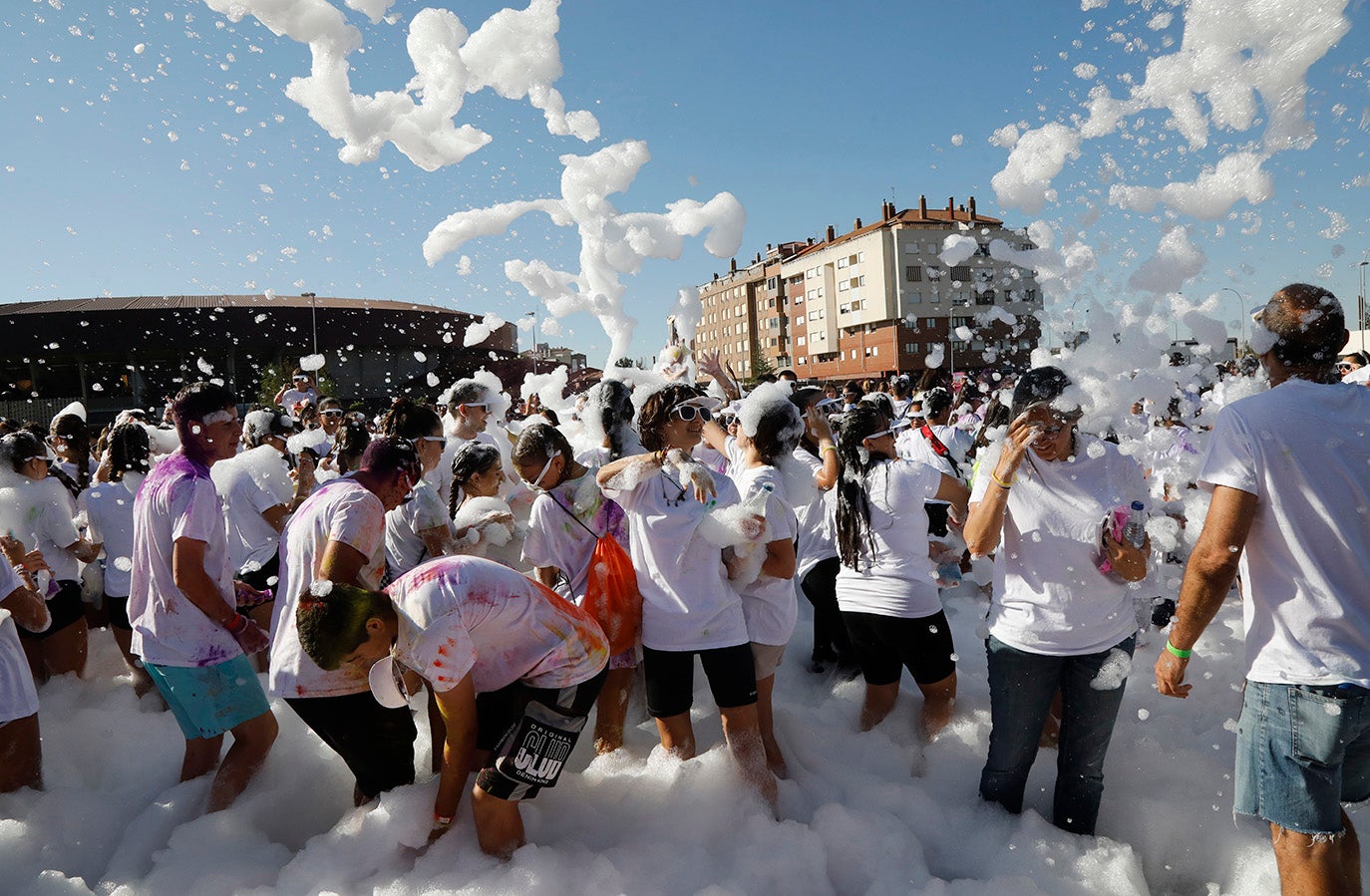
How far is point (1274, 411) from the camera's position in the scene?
81.8 inches

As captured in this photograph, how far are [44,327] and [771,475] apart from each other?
59517mm

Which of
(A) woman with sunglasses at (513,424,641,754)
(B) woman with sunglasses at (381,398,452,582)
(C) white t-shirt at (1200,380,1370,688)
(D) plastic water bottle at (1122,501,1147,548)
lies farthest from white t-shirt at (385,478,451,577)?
(C) white t-shirt at (1200,380,1370,688)

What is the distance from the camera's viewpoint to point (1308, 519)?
6.77ft

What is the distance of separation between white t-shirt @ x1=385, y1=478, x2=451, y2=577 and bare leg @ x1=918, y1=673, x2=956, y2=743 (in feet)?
7.84

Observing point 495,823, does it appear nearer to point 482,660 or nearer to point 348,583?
point 482,660

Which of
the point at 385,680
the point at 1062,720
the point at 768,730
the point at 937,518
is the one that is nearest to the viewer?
the point at 385,680

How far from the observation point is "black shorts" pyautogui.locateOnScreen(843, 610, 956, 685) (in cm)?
348

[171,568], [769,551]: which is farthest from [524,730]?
[171,568]

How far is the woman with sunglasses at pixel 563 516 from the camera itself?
127 inches

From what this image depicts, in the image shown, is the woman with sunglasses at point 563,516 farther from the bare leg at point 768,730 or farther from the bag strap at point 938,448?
the bag strap at point 938,448

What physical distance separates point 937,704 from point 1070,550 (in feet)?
4.22

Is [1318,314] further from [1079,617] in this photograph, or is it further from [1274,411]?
[1079,617]

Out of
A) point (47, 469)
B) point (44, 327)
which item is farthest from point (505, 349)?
point (47, 469)

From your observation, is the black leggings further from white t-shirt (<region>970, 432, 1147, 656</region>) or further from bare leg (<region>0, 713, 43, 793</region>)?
bare leg (<region>0, 713, 43, 793</region>)
